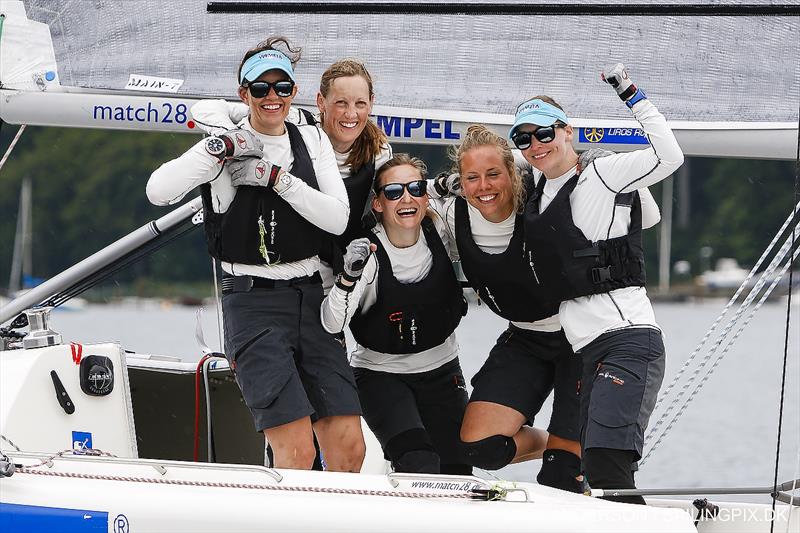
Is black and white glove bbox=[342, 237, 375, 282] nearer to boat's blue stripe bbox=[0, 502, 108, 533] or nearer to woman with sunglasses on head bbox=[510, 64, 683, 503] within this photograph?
woman with sunglasses on head bbox=[510, 64, 683, 503]

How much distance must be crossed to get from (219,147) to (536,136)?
77 centimetres

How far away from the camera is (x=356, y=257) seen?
3299mm

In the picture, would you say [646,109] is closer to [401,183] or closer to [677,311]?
[401,183]

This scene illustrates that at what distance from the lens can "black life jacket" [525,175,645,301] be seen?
131 inches

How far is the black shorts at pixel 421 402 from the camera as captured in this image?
3.63 meters

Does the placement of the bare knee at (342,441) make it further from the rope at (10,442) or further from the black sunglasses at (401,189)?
the rope at (10,442)

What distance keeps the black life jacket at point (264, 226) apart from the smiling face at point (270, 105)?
88 millimetres

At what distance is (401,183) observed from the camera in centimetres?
352

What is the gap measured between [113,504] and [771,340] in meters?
19.0

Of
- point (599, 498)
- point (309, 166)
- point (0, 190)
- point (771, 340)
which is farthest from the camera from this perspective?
point (0, 190)

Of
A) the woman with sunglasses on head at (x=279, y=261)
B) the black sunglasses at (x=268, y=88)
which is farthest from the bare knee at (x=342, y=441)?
the black sunglasses at (x=268, y=88)

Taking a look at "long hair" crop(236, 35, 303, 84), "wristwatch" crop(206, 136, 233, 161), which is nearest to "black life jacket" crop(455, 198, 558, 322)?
"long hair" crop(236, 35, 303, 84)

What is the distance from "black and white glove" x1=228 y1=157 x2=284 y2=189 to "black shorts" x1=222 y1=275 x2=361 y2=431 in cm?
30

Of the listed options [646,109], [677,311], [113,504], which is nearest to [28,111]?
[113,504]
